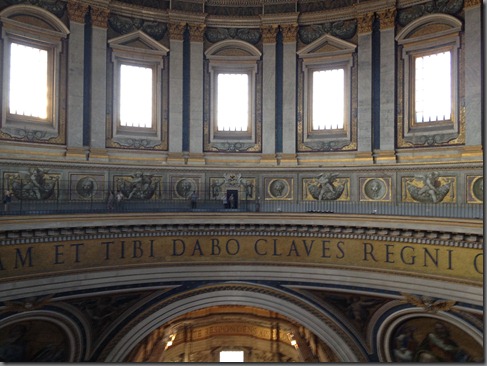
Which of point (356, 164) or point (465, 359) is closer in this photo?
point (465, 359)

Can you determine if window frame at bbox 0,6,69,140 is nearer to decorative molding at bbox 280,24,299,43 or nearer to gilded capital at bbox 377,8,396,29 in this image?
decorative molding at bbox 280,24,299,43

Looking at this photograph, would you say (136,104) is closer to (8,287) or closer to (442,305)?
(8,287)

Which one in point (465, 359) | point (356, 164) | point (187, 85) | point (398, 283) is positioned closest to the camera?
point (465, 359)

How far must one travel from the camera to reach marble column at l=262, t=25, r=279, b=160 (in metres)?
16.0

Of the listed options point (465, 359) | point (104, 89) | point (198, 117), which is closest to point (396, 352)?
point (465, 359)

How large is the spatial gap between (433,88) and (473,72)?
4.42 feet

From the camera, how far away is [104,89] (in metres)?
15.0

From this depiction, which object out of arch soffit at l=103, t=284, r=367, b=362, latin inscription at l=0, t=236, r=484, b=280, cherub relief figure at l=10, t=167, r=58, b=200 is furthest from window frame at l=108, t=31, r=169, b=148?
arch soffit at l=103, t=284, r=367, b=362

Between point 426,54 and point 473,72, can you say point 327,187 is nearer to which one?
point 426,54

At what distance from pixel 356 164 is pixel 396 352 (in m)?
6.03

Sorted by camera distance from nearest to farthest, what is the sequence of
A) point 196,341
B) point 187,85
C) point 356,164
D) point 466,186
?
point 466,186 → point 356,164 → point 187,85 → point 196,341

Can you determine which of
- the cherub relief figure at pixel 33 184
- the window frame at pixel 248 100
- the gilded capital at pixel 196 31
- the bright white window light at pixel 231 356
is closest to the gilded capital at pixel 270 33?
the window frame at pixel 248 100

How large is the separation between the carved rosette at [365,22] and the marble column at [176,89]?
20.7 feet

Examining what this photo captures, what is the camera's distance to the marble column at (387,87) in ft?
48.3
